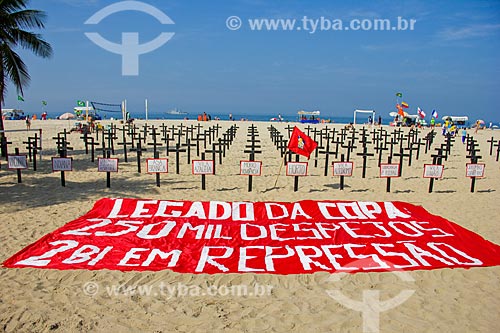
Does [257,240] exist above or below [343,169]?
below

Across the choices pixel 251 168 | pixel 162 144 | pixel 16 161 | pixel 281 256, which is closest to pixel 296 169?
pixel 251 168

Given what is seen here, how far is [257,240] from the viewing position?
25.2ft

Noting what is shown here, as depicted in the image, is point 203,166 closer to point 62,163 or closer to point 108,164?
point 108,164

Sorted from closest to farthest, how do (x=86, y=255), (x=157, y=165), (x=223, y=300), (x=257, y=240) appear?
(x=223, y=300), (x=86, y=255), (x=257, y=240), (x=157, y=165)

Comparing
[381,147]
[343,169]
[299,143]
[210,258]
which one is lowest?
[210,258]

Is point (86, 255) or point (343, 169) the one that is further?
point (343, 169)

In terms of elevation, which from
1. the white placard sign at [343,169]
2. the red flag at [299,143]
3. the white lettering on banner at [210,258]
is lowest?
the white lettering on banner at [210,258]

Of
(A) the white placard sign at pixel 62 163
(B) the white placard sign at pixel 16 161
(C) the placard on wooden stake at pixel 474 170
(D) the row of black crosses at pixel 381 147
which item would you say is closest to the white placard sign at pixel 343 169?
(D) the row of black crosses at pixel 381 147

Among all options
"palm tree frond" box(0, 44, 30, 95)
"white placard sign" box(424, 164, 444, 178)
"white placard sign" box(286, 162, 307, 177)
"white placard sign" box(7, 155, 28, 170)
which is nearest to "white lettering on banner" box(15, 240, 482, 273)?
"white placard sign" box(286, 162, 307, 177)

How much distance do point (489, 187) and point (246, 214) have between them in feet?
33.5

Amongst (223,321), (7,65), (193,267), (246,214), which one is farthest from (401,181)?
(7,65)

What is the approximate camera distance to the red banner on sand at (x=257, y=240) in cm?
654

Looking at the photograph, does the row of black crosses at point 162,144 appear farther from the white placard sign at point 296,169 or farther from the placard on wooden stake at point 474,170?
the placard on wooden stake at point 474,170

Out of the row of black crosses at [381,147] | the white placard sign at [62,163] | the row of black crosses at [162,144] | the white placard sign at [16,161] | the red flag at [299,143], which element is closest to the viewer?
the white placard sign at [62,163]
